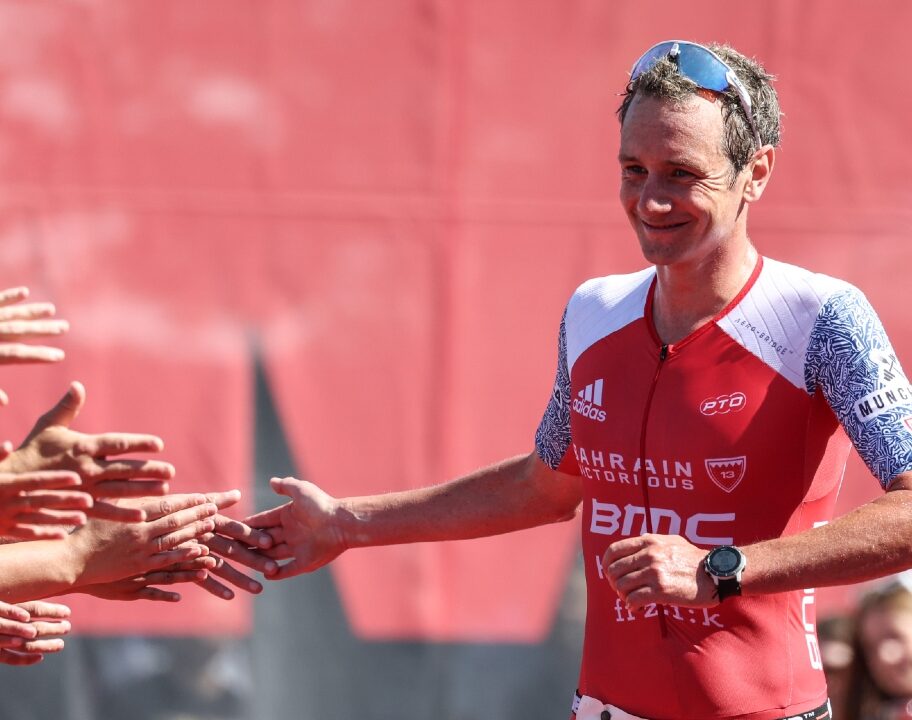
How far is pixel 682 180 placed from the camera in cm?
248

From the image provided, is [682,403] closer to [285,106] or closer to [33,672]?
[285,106]

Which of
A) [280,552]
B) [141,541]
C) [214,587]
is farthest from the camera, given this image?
[280,552]

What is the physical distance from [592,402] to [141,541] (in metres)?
1.01

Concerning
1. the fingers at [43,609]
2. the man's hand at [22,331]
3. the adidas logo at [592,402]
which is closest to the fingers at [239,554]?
the fingers at [43,609]

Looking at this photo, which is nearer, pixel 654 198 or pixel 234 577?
pixel 654 198

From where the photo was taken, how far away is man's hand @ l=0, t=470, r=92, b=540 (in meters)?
2.37

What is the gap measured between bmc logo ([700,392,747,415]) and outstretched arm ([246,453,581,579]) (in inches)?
18.3

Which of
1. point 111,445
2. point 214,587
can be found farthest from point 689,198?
point 214,587

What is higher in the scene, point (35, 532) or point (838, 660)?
point (35, 532)

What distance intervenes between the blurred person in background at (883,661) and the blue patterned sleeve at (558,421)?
3.12 feet

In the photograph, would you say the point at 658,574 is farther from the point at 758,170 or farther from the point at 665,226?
the point at 758,170

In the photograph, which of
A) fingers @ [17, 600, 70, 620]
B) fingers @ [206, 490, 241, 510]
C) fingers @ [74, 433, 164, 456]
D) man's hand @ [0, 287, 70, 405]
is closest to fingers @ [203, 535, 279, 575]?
fingers @ [206, 490, 241, 510]

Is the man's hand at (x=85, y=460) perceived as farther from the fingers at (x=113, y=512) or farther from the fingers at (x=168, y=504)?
the fingers at (x=168, y=504)

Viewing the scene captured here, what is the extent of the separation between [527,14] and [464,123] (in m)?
0.39
